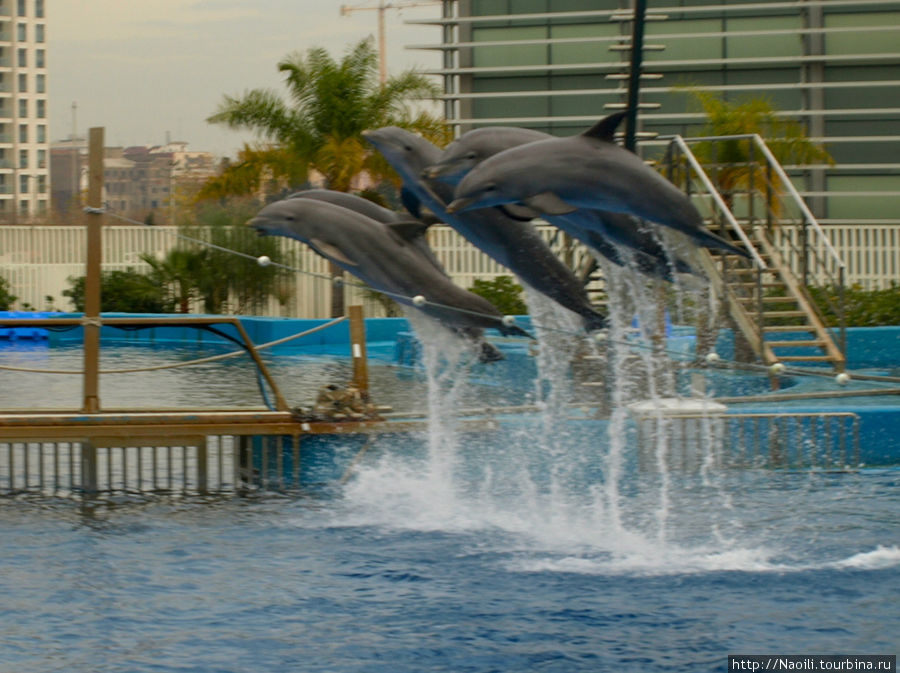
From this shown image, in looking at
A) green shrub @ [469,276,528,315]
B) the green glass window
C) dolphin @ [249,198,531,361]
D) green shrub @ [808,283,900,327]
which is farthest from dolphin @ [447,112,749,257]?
the green glass window

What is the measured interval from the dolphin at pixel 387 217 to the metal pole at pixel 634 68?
6.42 ft

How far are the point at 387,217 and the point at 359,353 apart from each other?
247cm

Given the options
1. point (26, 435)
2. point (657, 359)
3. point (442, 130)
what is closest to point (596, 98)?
point (442, 130)

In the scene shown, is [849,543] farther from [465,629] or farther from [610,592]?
[465,629]

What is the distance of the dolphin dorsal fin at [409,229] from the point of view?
29.0ft

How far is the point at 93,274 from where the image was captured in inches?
425

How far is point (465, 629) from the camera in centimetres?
741

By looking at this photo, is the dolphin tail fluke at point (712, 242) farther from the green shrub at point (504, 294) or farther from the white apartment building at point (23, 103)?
the white apartment building at point (23, 103)

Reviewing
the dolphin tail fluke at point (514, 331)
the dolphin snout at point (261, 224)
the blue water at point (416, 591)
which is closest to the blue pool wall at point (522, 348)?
the dolphin tail fluke at point (514, 331)

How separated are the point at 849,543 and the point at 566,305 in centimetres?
264

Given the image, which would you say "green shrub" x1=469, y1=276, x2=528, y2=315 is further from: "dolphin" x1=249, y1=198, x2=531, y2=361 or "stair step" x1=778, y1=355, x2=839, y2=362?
"dolphin" x1=249, y1=198, x2=531, y2=361

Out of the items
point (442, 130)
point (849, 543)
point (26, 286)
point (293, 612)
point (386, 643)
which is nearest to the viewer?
point (386, 643)

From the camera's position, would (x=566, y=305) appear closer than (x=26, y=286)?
Yes

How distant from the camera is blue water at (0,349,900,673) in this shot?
710 centimetres
